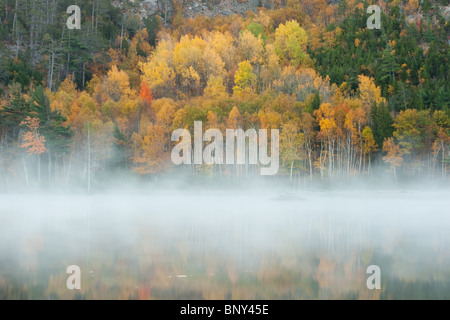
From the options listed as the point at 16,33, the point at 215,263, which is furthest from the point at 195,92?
the point at 215,263

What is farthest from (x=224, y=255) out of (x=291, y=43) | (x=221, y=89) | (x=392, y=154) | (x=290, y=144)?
(x=291, y=43)

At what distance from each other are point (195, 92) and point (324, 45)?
29.3 m

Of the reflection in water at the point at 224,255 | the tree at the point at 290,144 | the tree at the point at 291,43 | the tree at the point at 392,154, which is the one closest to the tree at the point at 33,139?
the reflection in water at the point at 224,255

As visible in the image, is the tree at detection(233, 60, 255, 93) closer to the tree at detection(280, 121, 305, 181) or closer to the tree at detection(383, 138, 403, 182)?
the tree at detection(280, 121, 305, 181)

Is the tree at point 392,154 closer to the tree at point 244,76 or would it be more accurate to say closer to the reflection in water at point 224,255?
the reflection in water at point 224,255

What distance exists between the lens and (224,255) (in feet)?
74.1

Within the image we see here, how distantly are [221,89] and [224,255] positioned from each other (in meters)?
68.0

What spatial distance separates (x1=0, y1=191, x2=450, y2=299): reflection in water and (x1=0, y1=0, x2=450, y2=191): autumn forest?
90.6 ft

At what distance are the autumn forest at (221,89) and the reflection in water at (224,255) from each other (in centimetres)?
2760

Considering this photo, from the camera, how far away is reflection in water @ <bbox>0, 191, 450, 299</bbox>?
1675cm

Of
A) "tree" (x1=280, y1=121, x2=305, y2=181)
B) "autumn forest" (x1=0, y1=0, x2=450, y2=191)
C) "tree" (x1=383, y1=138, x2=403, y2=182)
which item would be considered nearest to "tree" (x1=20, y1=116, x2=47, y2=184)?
"autumn forest" (x1=0, y1=0, x2=450, y2=191)

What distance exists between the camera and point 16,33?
98188 mm
